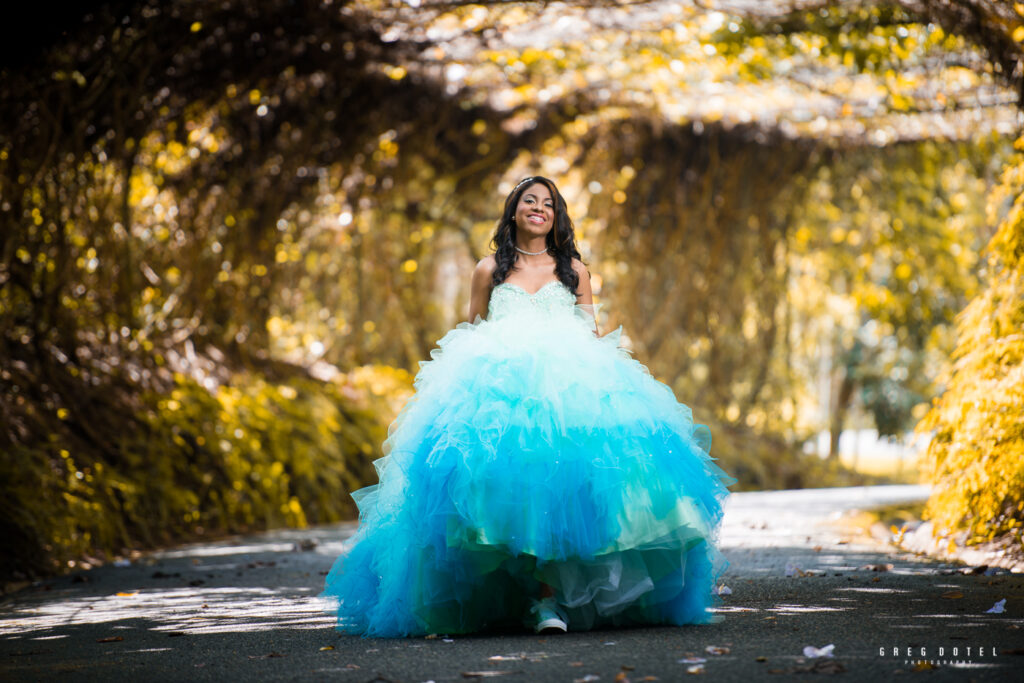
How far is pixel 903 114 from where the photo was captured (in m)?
11.3

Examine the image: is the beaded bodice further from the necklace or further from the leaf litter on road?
the leaf litter on road

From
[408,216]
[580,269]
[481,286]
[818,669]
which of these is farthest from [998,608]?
[408,216]

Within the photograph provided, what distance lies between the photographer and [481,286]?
523 cm

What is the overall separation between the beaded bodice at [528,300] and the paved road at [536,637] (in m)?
1.54

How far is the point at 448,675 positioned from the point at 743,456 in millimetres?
12613

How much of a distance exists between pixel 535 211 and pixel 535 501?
66.7 inches

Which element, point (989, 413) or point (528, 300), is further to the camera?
point (989, 413)

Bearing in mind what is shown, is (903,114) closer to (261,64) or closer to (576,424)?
(261,64)

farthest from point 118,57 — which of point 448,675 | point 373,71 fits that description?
point 448,675

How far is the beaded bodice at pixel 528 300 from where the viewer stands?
4883 millimetres

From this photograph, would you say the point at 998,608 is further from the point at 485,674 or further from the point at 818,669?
the point at 485,674

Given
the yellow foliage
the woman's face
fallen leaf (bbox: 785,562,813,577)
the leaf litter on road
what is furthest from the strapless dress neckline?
the yellow foliage

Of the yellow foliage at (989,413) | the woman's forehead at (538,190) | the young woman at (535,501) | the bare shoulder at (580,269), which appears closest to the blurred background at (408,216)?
the yellow foliage at (989,413)

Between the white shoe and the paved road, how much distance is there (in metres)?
0.06
